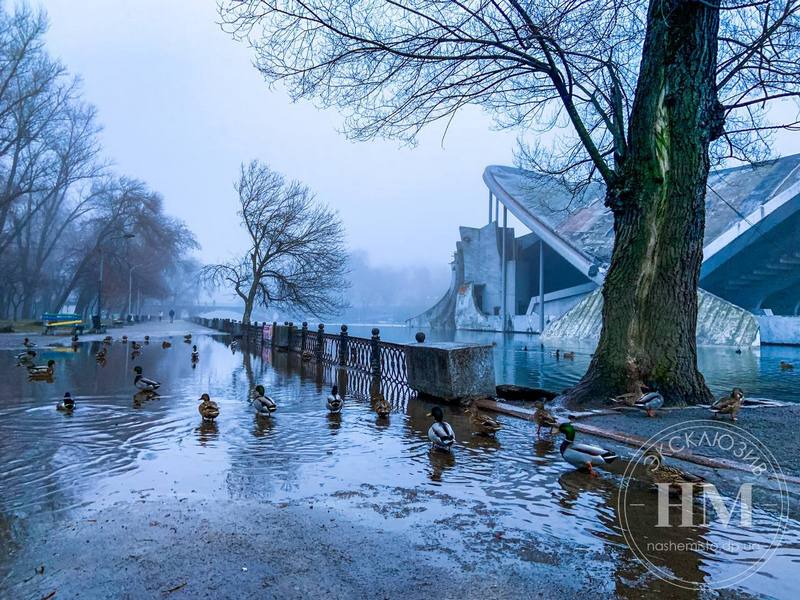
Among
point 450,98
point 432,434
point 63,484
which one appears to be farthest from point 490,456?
point 450,98

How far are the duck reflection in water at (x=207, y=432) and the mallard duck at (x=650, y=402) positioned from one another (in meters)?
6.12

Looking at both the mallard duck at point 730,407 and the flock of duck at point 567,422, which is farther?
the mallard duck at point 730,407

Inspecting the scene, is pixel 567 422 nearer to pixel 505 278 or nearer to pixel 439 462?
pixel 439 462

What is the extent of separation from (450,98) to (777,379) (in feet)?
62.1

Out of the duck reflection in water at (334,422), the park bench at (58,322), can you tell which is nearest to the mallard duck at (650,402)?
the duck reflection in water at (334,422)

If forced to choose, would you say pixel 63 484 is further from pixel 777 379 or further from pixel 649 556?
pixel 777 379

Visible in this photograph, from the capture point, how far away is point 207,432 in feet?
22.9

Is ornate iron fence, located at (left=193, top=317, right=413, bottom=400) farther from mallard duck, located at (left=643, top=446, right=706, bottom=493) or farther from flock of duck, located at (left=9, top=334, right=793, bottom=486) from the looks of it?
mallard duck, located at (left=643, top=446, right=706, bottom=493)

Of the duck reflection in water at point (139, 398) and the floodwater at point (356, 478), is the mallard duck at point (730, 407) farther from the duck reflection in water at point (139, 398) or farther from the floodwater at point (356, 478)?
the duck reflection in water at point (139, 398)

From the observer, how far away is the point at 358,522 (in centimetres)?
385

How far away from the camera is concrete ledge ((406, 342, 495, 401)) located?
9508mm

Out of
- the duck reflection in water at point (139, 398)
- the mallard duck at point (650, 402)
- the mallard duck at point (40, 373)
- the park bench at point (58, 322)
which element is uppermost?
the park bench at point (58, 322)

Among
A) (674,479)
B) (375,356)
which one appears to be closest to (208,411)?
(674,479)

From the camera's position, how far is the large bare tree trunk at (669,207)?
332 inches
